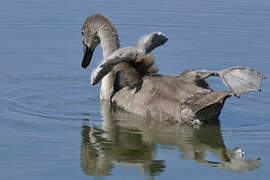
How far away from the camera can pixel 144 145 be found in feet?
36.1

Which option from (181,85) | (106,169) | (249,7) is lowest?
(106,169)

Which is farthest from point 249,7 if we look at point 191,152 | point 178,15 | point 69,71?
point 191,152

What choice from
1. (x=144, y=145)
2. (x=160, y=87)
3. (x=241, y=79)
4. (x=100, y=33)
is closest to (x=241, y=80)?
(x=241, y=79)

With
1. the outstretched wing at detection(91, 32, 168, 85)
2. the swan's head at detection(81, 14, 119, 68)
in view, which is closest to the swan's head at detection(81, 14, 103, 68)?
the swan's head at detection(81, 14, 119, 68)

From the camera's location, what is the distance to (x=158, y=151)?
1060 centimetres

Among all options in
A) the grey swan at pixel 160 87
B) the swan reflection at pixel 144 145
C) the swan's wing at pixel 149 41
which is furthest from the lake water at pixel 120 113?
the swan's wing at pixel 149 41

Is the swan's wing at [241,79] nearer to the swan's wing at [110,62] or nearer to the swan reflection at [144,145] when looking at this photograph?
the swan reflection at [144,145]

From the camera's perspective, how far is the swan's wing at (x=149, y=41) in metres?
13.1

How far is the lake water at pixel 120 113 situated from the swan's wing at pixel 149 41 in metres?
1.24

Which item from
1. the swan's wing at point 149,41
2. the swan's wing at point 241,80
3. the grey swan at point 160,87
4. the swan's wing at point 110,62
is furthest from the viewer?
the swan's wing at point 149,41

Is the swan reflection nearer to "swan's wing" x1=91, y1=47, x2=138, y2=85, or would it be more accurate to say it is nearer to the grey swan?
the grey swan

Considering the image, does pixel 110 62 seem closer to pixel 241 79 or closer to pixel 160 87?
pixel 160 87

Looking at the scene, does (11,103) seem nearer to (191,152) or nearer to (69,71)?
(69,71)

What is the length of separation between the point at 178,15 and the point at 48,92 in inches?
246
